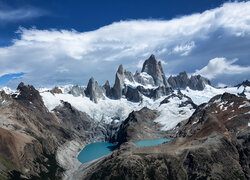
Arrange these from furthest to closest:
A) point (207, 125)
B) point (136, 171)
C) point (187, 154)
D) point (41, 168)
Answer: point (207, 125) → point (41, 168) → point (187, 154) → point (136, 171)

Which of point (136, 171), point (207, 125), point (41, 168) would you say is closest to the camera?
point (136, 171)

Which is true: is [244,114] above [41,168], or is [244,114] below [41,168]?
above

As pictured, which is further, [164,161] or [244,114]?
[244,114]

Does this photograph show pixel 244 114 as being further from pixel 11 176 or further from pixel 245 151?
pixel 11 176

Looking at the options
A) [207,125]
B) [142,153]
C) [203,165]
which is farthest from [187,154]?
[207,125]

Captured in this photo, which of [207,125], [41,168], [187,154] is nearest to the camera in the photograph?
[187,154]

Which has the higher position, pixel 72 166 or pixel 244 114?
pixel 244 114

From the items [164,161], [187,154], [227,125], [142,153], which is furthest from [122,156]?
[227,125]

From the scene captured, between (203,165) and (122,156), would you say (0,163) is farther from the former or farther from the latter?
(203,165)

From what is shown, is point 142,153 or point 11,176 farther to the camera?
point 142,153
